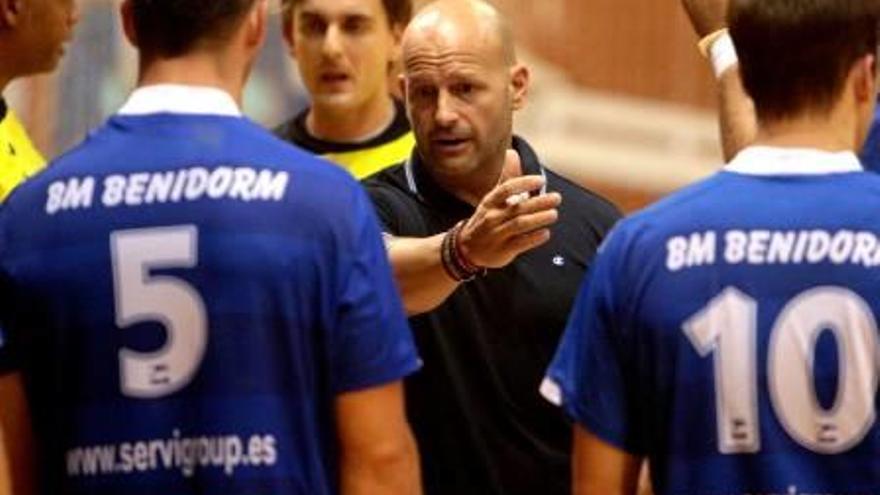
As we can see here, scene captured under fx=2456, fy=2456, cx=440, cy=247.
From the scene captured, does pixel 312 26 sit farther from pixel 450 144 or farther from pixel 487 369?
pixel 487 369

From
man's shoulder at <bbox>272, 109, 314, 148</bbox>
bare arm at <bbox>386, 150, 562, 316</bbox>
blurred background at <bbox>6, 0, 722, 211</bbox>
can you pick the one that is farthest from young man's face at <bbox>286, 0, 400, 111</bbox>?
blurred background at <bbox>6, 0, 722, 211</bbox>

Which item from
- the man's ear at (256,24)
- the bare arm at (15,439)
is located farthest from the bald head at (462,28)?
the bare arm at (15,439)

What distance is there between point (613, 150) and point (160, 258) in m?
6.36

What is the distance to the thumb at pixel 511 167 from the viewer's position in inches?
237

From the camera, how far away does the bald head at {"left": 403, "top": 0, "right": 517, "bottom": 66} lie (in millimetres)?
6238

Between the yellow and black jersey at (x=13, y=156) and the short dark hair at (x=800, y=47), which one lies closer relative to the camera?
the short dark hair at (x=800, y=47)

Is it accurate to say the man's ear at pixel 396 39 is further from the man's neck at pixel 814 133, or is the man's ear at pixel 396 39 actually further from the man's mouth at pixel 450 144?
the man's neck at pixel 814 133

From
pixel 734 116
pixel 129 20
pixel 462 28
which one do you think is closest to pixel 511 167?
pixel 462 28

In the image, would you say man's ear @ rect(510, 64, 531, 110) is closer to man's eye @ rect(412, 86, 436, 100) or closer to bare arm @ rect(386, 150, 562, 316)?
man's eye @ rect(412, 86, 436, 100)

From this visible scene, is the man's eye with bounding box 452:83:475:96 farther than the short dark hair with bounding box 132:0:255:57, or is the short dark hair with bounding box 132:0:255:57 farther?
the man's eye with bounding box 452:83:475:96

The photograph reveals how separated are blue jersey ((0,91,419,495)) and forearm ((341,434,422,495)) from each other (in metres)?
0.06

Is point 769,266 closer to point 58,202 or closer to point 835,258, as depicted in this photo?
point 835,258

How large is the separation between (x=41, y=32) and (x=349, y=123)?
5.71 feet

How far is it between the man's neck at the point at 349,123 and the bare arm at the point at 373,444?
3.07 metres
